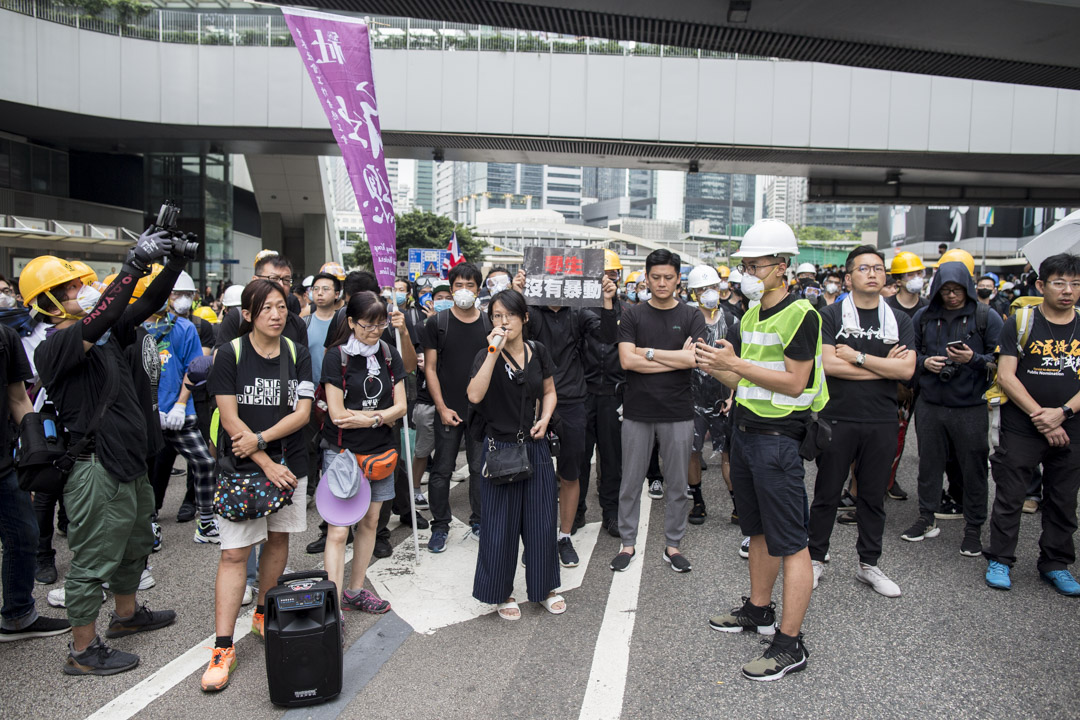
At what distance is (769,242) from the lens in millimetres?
3795

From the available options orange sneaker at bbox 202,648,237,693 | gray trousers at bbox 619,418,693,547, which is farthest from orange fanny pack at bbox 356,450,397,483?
gray trousers at bbox 619,418,693,547

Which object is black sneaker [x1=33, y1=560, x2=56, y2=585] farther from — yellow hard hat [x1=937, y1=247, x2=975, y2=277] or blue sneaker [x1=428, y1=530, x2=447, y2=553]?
yellow hard hat [x1=937, y1=247, x2=975, y2=277]

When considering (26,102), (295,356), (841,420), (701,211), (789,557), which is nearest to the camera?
(789,557)

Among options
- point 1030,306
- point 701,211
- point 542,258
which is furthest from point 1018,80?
point 701,211

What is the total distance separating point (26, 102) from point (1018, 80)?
21.3 m

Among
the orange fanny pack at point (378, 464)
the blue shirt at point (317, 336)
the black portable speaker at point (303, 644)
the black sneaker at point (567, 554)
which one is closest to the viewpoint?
the black portable speaker at point (303, 644)

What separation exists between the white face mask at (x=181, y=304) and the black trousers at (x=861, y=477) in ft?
17.8

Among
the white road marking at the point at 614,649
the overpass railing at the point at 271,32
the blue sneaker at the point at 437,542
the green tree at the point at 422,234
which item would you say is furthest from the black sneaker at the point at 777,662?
the green tree at the point at 422,234

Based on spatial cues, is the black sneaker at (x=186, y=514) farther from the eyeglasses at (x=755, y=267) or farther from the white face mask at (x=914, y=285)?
the white face mask at (x=914, y=285)

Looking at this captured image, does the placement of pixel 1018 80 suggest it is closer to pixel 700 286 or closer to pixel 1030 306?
pixel 1030 306

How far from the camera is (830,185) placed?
22.4m

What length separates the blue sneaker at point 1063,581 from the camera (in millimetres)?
4609

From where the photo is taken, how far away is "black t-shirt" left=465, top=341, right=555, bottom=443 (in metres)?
4.36

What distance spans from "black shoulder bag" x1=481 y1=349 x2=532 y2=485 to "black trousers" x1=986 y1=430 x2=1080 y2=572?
3.26 m
